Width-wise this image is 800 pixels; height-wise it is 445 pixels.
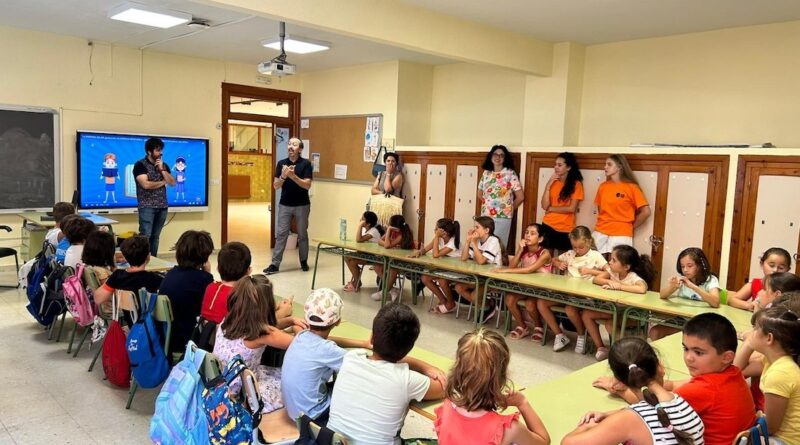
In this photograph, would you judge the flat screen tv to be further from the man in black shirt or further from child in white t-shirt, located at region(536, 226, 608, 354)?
child in white t-shirt, located at region(536, 226, 608, 354)

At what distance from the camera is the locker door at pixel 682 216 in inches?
206

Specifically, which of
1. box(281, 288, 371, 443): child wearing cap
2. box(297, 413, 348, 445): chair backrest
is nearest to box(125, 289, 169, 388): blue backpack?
box(281, 288, 371, 443): child wearing cap

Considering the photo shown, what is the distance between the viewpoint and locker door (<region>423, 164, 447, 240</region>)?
7.29 m

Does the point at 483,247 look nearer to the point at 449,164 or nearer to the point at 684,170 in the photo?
the point at 684,170

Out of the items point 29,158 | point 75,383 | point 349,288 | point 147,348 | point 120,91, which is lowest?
point 75,383

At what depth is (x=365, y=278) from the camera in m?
7.07

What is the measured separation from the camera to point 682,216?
5348 mm

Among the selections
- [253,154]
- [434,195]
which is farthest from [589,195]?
[253,154]

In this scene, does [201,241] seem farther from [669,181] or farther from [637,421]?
[669,181]

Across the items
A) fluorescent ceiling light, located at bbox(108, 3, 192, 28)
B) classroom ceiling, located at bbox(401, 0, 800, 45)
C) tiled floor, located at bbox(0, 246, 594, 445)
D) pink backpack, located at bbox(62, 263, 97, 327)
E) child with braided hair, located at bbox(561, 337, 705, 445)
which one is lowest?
tiled floor, located at bbox(0, 246, 594, 445)

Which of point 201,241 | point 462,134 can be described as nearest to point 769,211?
point 462,134

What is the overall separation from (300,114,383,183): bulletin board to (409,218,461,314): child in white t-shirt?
288 cm


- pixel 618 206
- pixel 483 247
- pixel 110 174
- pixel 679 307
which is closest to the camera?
pixel 679 307

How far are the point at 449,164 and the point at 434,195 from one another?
462 mm
